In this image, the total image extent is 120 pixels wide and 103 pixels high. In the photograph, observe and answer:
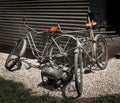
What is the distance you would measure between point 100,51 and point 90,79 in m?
0.98

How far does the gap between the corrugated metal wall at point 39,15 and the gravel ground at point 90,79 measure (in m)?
1.47

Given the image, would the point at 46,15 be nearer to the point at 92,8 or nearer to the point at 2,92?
the point at 92,8

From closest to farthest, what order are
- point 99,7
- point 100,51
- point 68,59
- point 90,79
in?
point 90,79 < point 68,59 < point 100,51 < point 99,7

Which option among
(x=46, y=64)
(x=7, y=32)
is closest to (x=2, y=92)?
(x=46, y=64)

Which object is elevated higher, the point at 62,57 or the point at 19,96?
the point at 62,57

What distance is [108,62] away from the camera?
888 cm

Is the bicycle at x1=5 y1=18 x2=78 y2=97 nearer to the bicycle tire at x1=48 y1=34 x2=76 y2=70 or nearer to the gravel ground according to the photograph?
the bicycle tire at x1=48 y1=34 x2=76 y2=70

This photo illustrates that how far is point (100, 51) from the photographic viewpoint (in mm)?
8211

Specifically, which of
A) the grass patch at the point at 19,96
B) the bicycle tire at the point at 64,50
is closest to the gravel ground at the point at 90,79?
the grass patch at the point at 19,96

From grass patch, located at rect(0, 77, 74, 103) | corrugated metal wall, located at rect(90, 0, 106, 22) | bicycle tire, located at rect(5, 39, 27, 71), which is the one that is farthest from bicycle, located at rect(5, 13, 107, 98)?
corrugated metal wall, located at rect(90, 0, 106, 22)

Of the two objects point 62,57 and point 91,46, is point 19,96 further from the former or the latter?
point 91,46

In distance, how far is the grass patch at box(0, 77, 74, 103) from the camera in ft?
21.0

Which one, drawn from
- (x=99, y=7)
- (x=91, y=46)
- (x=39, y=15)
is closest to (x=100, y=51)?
(x=91, y=46)

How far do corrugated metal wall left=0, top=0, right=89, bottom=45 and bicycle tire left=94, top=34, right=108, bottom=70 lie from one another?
668 millimetres
